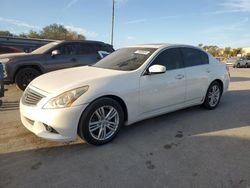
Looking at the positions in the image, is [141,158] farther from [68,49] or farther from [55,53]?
[68,49]

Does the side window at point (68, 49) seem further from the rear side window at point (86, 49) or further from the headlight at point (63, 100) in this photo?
the headlight at point (63, 100)

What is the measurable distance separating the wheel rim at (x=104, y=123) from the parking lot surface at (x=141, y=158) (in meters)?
0.18

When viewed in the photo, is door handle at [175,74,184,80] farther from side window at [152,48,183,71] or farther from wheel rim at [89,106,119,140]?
wheel rim at [89,106,119,140]

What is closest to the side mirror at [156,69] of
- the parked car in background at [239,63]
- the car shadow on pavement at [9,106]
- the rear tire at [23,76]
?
the car shadow on pavement at [9,106]

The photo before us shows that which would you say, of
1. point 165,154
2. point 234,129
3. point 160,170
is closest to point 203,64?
point 234,129

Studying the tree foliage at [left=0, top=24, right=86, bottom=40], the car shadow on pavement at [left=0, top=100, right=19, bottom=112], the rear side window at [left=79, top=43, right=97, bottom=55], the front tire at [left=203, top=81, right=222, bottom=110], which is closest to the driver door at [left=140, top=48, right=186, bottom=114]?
the front tire at [left=203, top=81, right=222, bottom=110]

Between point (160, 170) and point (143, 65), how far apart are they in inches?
73.6

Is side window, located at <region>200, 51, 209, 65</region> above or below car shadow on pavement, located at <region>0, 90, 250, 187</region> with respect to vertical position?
above

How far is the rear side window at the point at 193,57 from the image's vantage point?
5.23m

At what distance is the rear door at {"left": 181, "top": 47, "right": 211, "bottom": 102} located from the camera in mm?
5137

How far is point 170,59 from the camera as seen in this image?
4867 millimetres

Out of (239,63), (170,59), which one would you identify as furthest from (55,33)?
(170,59)

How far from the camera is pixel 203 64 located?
5.62m

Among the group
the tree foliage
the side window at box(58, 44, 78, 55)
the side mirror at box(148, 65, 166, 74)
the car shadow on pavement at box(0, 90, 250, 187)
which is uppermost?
the tree foliage
